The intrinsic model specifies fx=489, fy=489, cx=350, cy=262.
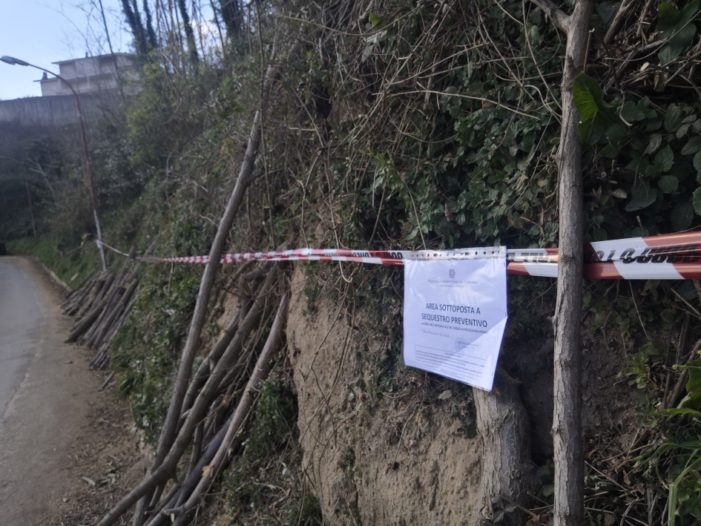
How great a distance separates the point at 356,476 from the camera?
3.09 m

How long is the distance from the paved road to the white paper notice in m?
4.98

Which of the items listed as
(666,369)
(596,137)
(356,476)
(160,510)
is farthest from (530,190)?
(160,510)

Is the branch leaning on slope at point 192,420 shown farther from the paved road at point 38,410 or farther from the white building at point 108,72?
the white building at point 108,72

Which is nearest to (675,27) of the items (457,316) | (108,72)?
(457,316)

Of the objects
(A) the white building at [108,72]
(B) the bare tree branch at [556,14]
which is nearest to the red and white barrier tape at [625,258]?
(B) the bare tree branch at [556,14]

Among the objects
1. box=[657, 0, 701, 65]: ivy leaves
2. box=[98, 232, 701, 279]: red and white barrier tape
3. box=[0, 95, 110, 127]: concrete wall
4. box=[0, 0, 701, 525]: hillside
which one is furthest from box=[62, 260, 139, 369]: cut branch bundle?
box=[0, 95, 110, 127]: concrete wall

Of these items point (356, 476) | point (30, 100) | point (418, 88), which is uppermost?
point (30, 100)

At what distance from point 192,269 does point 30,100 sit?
34.5 meters

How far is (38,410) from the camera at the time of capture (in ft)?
25.1

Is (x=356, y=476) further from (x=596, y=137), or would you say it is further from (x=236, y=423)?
(x=596, y=137)

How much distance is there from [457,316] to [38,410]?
25.6 ft

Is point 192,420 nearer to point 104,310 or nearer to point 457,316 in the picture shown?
point 457,316

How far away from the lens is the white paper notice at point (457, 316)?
7.27ft

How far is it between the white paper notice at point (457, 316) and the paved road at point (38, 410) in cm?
498
